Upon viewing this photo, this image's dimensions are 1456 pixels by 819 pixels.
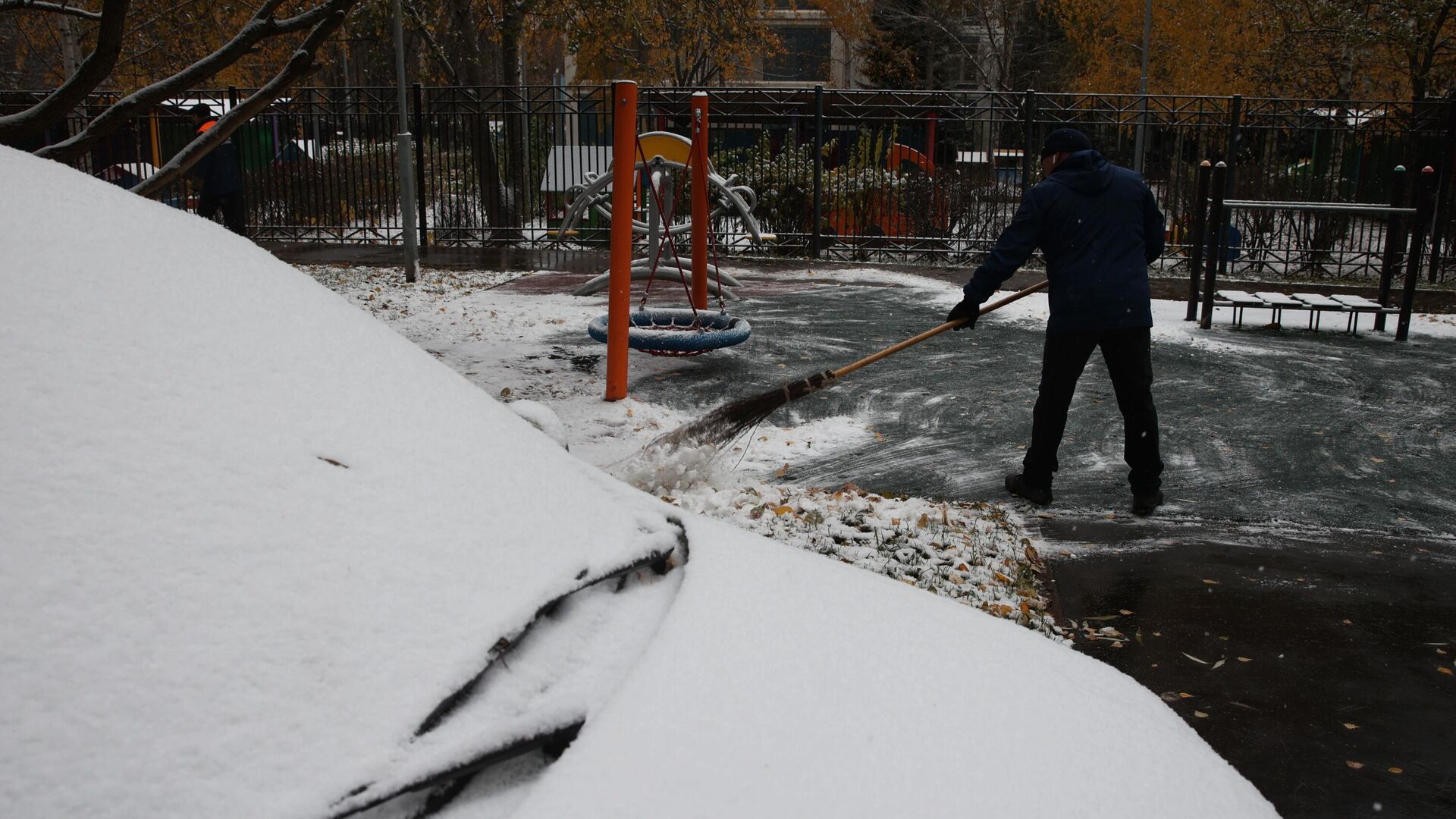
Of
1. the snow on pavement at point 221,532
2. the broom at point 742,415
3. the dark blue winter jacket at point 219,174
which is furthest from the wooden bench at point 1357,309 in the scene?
the dark blue winter jacket at point 219,174

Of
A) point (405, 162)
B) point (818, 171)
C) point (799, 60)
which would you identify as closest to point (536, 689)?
point (405, 162)

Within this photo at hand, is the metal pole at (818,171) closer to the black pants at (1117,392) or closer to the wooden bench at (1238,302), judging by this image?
the wooden bench at (1238,302)

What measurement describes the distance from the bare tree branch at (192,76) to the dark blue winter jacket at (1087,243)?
3.31m

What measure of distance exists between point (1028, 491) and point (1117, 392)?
0.64m

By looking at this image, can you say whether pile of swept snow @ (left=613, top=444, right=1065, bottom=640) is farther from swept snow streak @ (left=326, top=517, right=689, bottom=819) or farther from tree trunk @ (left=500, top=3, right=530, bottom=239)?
tree trunk @ (left=500, top=3, right=530, bottom=239)

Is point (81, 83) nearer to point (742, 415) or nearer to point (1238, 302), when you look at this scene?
point (742, 415)

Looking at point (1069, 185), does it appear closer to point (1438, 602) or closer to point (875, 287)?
point (1438, 602)

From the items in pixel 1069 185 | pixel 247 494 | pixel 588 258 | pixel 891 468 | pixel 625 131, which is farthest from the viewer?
pixel 588 258

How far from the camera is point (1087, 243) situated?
5.38 m

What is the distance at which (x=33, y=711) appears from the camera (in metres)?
1.24

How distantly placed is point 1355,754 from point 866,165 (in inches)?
536

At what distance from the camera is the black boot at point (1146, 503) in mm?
5496

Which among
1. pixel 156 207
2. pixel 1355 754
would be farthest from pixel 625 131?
pixel 1355 754

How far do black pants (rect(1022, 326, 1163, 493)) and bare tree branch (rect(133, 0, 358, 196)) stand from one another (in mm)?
3732
